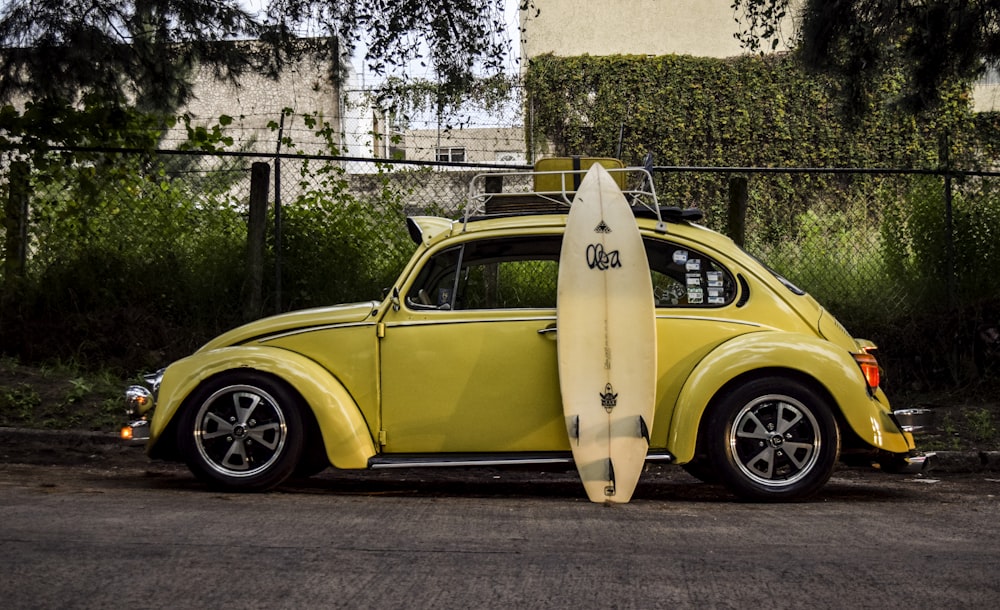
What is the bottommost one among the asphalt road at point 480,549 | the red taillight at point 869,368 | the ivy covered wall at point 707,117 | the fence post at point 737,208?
the asphalt road at point 480,549

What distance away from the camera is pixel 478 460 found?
21.4 feet

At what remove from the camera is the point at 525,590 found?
415 cm

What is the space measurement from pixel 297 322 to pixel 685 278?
2266 millimetres

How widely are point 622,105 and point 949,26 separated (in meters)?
12.7

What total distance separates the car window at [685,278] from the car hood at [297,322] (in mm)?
1642

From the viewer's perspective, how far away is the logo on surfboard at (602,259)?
6.43 metres

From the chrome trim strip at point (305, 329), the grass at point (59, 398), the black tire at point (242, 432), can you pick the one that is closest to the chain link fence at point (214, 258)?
the grass at point (59, 398)

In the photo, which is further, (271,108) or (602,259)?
(271,108)

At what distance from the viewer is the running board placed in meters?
6.45

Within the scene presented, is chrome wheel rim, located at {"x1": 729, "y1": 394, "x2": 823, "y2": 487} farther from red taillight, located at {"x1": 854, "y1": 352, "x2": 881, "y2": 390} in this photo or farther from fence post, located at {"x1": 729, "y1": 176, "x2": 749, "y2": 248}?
fence post, located at {"x1": 729, "y1": 176, "x2": 749, "y2": 248}

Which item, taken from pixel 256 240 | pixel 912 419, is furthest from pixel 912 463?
pixel 256 240

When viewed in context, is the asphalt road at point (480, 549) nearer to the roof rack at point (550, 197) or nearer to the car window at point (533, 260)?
the car window at point (533, 260)

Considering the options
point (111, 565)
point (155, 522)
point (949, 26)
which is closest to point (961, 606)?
point (111, 565)

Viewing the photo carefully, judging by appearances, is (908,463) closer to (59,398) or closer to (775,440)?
(775,440)
